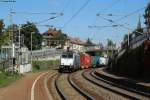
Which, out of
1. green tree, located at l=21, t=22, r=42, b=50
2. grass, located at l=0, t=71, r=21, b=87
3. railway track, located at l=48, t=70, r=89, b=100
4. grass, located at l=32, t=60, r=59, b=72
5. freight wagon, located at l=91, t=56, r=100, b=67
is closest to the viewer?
railway track, located at l=48, t=70, r=89, b=100

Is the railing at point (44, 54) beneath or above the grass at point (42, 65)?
above

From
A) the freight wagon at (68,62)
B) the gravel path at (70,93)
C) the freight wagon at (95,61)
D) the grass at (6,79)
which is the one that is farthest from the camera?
the freight wagon at (95,61)

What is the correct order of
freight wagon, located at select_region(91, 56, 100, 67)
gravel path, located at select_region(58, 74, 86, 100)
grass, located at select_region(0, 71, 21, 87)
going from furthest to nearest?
freight wagon, located at select_region(91, 56, 100, 67), grass, located at select_region(0, 71, 21, 87), gravel path, located at select_region(58, 74, 86, 100)

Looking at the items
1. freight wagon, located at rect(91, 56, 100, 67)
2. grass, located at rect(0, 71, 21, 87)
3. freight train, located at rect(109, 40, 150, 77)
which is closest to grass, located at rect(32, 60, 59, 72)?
freight wagon, located at rect(91, 56, 100, 67)

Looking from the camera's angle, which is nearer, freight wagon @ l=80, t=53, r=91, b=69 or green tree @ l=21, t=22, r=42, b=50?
freight wagon @ l=80, t=53, r=91, b=69

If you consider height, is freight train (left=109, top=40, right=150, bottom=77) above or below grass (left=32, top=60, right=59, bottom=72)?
above

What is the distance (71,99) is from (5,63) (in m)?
37.5

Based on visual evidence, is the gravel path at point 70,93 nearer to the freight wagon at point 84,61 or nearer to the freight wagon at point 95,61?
the freight wagon at point 84,61

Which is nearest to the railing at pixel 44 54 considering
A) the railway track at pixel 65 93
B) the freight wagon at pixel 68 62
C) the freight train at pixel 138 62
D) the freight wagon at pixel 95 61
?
the freight wagon at pixel 95 61

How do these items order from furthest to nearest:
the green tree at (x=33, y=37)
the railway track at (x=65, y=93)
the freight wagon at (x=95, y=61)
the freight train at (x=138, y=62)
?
the green tree at (x=33, y=37)
the freight wagon at (x=95, y=61)
the freight train at (x=138, y=62)
the railway track at (x=65, y=93)

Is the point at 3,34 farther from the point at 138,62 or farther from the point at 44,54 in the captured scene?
the point at 44,54

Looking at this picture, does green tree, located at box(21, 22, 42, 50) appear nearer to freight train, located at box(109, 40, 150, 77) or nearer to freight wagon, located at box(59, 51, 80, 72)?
freight wagon, located at box(59, 51, 80, 72)

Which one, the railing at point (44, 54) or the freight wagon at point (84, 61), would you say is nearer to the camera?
the freight wagon at point (84, 61)

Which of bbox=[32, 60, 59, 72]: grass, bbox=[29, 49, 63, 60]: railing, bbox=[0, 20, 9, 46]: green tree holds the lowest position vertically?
bbox=[32, 60, 59, 72]: grass
